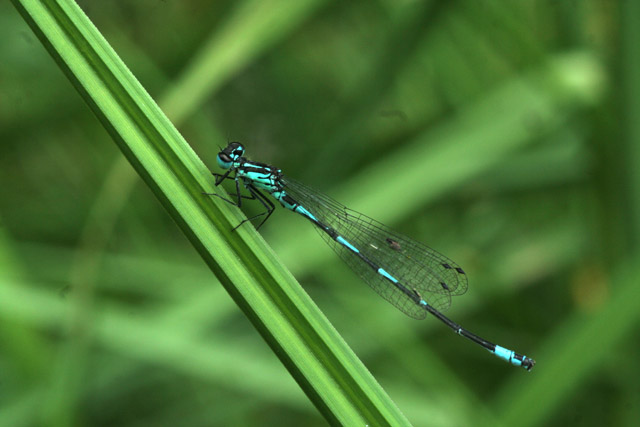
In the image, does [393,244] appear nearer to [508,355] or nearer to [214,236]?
[508,355]

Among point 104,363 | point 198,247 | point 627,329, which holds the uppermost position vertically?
point 104,363

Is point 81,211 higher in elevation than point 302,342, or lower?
higher

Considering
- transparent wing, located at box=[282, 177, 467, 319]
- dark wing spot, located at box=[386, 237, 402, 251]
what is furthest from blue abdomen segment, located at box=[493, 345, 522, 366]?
dark wing spot, located at box=[386, 237, 402, 251]

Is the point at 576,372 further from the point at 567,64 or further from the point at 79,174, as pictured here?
the point at 79,174

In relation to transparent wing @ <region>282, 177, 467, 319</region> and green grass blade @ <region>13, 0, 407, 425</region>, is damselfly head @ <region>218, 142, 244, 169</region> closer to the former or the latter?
transparent wing @ <region>282, 177, 467, 319</region>

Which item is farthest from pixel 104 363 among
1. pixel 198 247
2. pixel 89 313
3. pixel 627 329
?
pixel 627 329

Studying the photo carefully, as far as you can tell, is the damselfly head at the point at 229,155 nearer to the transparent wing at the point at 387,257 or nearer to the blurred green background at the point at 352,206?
the transparent wing at the point at 387,257

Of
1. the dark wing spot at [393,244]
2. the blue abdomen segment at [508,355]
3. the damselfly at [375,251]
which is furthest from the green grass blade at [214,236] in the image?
the dark wing spot at [393,244]
